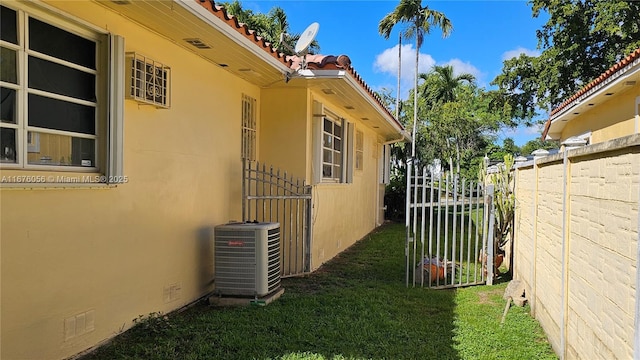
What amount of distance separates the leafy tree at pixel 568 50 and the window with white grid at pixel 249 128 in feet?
51.5

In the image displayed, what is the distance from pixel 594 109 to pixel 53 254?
1046 centimetres

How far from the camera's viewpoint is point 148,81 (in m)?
Result: 4.43

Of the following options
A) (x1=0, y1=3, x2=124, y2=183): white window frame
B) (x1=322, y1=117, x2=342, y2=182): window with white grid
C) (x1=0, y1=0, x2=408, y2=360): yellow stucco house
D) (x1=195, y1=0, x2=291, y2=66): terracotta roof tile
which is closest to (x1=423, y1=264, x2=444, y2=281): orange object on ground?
(x1=0, y1=0, x2=408, y2=360): yellow stucco house

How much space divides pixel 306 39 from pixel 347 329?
12.5ft

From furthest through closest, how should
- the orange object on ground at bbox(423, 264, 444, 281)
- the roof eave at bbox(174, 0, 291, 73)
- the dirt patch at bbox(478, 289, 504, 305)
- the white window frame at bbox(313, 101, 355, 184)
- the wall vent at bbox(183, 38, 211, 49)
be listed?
the white window frame at bbox(313, 101, 355, 184) → the orange object on ground at bbox(423, 264, 444, 281) → the dirt patch at bbox(478, 289, 504, 305) → the wall vent at bbox(183, 38, 211, 49) → the roof eave at bbox(174, 0, 291, 73)

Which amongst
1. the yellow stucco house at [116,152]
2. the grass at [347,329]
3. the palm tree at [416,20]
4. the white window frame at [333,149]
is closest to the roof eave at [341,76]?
the yellow stucco house at [116,152]

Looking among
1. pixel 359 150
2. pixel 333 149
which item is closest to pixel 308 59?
pixel 333 149

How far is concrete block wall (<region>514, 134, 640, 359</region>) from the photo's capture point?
8.38ft

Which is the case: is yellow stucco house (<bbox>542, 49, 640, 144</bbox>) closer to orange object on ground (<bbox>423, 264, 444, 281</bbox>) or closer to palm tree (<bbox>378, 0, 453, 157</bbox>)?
orange object on ground (<bbox>423, 264, 444, 281</bbox>)

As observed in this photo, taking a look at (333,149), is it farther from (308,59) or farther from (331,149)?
(308,59)

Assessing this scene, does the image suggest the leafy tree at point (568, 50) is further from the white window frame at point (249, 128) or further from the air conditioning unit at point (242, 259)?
the air conditioning unit at point (242, 259)

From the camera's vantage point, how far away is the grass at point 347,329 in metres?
4.03

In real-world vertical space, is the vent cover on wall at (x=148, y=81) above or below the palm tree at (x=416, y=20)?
below

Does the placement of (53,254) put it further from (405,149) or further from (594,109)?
(405,149)
